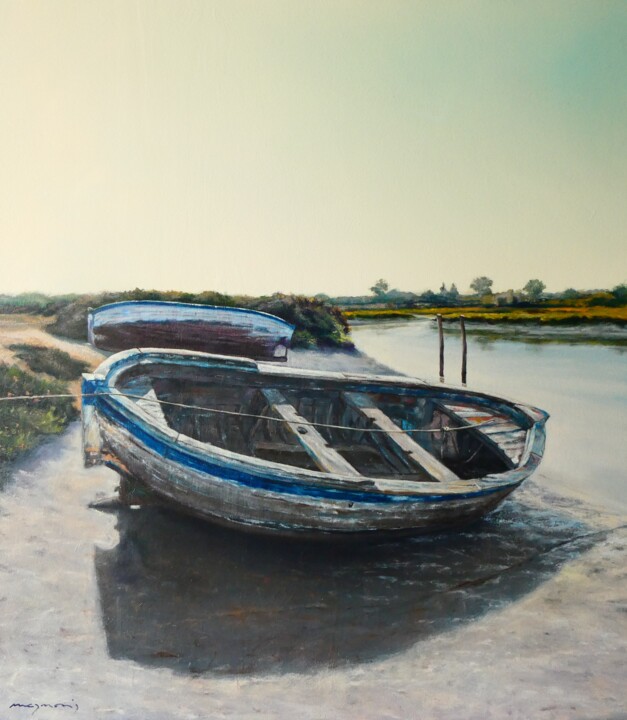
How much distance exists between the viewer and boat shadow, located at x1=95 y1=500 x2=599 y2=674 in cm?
227

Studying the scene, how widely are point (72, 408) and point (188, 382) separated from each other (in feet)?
2.33

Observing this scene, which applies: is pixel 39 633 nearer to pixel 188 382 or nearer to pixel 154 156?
pixel 188 382

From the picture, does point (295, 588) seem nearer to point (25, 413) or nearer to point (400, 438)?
point (400, 438)

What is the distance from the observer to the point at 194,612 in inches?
96.4

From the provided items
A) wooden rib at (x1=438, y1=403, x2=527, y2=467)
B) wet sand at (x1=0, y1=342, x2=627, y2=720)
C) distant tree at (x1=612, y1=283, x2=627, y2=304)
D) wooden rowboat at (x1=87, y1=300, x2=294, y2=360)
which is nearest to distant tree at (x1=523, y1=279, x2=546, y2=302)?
distant tree at (x1=612, y1=283, x2=627, y2=304)

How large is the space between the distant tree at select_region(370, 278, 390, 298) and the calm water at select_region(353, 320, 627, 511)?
0.24 m

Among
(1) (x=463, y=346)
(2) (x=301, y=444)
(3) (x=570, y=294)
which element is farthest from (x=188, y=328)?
(3) (x=570, y=294)

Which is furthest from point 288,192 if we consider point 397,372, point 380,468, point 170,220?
point 380,468

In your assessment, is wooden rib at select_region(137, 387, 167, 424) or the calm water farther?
wooden rib at select_region(137, 387, 167, 424)

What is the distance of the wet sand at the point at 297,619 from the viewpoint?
81.7 inches

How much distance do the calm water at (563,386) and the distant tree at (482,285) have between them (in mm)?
352

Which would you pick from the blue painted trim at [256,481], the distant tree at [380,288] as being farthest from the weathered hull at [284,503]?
the distant tree at [380,288]

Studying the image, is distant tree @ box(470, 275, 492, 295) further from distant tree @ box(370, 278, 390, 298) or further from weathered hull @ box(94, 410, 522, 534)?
weathered hull @ box(94, 410, 522, 534)

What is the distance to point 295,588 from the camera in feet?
8.70
